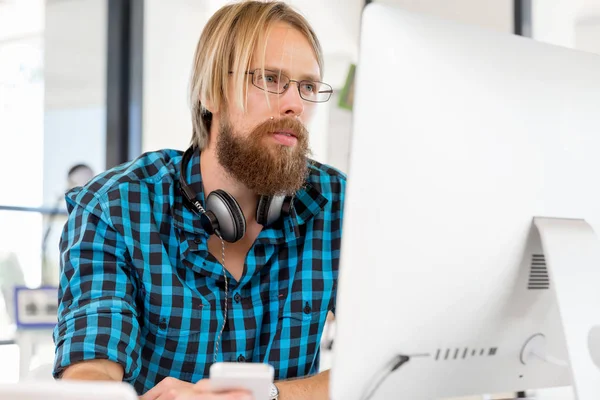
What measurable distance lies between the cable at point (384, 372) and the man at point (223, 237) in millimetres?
382

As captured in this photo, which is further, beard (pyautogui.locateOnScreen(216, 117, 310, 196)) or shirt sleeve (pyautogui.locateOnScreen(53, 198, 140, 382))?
beard (pyautogui.locateOnScreen(216, 117, 310, 196))

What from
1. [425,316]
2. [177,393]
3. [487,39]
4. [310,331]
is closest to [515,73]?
[487,39]

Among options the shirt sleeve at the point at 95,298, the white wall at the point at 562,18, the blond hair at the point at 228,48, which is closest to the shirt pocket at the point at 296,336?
the shirt sleeve at the point at 95,298

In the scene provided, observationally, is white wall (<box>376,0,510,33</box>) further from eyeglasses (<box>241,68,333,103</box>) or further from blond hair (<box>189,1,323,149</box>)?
eyeglasses (<box>241,68,333,103</box>)

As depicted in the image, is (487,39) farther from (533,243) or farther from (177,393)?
(177,393)

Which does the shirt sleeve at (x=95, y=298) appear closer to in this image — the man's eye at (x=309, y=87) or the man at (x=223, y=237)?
the man at (x=223, y=237)

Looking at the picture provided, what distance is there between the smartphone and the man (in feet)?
1.39

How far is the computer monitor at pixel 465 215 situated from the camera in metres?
0.62

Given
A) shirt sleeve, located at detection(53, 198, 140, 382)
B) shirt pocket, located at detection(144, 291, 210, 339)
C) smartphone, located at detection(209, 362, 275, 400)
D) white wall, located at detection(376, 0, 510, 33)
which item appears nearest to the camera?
smartphone, located at detection(209, 362, 275, 400)

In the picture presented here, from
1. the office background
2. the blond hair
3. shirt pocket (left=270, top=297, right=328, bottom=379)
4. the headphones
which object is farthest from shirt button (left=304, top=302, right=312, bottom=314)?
the office background

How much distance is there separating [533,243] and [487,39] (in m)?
0.24

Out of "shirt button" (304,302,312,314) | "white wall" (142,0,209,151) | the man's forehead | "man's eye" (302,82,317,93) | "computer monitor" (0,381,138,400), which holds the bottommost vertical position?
"shirt button" (304,302,312,314)

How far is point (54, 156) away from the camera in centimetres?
327

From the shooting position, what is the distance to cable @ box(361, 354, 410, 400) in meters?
0.64
